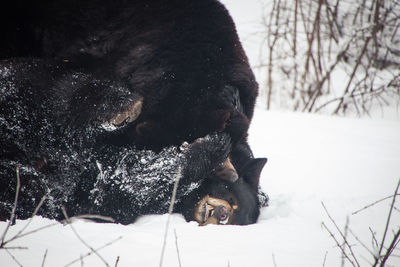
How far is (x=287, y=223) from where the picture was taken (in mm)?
2598

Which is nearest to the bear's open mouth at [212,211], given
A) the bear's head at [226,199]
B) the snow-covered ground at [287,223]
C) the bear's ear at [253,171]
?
the bear's head at [226,199]

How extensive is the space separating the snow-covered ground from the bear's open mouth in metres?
0.16

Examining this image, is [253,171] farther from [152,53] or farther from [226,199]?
[152,53]

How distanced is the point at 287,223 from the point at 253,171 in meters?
0.59

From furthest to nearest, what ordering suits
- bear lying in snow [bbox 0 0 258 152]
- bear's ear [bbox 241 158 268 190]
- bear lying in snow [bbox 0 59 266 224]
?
bear's ear [bbox 241 158 268 190]
bear lying in snow [bbox 0 0 258 152]
bear lying in snow [bbox 0 59 266 224]

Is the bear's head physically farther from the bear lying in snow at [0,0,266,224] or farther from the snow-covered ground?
the snow-covered ground

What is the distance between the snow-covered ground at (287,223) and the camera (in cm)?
187

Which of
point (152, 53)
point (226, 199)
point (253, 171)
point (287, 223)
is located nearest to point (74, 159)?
point (152, 53)

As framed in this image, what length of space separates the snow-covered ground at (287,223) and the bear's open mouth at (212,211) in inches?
6.3

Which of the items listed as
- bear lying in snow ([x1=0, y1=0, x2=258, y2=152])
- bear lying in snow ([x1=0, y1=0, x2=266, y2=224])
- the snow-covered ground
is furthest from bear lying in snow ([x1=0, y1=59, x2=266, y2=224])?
the snow-covered ground

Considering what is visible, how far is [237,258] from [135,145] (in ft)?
4.03

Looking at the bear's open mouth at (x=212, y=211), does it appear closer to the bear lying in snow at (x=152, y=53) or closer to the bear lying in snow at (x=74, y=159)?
the bear lying in snow at (x=74, y=159)

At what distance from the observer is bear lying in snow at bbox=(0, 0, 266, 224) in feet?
8.55

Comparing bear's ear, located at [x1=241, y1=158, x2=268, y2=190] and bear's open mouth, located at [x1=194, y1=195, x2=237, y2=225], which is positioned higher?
bear's ear, located at [x1=241, y1=158, x2=268, y2=190]
